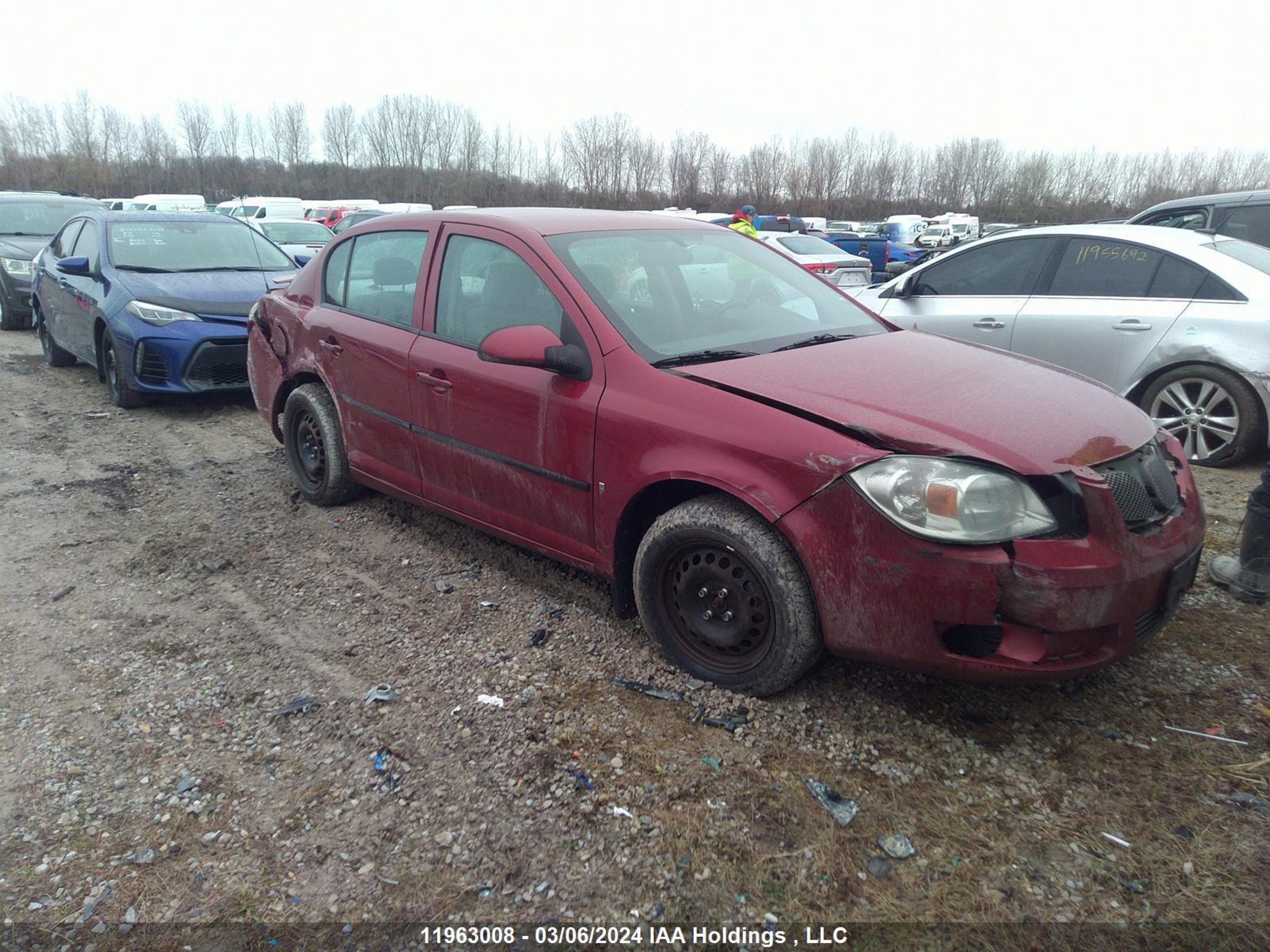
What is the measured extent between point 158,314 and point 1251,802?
308 inches

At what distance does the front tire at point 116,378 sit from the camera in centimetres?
749

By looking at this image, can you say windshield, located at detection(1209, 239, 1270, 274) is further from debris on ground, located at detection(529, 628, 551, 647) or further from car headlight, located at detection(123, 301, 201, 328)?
car headlight, located at detection(123, 301, 201, 328)

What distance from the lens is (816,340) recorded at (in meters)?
3.74

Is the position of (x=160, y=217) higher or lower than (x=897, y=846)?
higher

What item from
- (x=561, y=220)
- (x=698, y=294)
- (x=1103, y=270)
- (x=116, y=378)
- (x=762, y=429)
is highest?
(x=561, y=220)

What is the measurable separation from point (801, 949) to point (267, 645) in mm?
2507

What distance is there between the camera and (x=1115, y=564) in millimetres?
2662

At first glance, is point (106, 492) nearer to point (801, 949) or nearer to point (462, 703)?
point (462, 703)

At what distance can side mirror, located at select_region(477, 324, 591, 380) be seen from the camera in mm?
3391

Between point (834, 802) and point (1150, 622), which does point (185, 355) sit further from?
point (1150, 622)

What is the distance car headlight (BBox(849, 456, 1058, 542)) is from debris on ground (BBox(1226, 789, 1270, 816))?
100 cm

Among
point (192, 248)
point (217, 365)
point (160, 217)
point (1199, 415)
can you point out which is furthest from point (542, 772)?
point (160, 217)

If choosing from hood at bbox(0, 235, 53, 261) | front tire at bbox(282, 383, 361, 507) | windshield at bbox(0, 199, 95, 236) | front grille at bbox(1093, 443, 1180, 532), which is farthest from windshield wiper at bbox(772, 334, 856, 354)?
windshield at bbox(0, 199, 95, 236)

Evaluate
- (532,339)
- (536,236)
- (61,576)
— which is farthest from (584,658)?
(61,576)
